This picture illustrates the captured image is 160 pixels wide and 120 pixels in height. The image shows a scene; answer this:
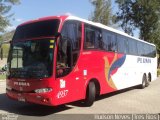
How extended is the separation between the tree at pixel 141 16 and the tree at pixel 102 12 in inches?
68.5

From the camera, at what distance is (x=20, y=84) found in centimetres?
1102

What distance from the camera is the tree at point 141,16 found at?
143 feet

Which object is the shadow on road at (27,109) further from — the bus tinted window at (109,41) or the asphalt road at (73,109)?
the bus tinted window at (109,41)

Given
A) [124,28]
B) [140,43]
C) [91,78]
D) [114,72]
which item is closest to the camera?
[91,78]

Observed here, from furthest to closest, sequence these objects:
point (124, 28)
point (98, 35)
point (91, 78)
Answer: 1. point (124, 28)
2. point (98, 35)
3. point (91, 78)

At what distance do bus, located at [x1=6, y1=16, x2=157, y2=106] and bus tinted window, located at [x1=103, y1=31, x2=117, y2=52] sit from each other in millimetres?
51

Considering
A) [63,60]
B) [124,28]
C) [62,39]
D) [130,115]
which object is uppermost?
[124,28]

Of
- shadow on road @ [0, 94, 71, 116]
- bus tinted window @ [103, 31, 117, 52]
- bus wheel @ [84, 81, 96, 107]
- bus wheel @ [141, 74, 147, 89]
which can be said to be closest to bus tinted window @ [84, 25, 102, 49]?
bus tinted window @ [103, 31, 117, 52]

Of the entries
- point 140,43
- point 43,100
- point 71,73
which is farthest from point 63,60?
point 140,43

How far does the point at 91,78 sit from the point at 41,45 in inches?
112

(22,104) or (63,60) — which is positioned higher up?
(63,60)

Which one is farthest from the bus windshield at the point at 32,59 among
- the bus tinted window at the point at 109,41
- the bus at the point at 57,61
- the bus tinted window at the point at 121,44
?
the bus tinted window at the point at 121,44

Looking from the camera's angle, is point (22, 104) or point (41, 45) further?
point (22, 104)

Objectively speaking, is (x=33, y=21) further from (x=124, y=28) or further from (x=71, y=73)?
(x=124, y=28)
